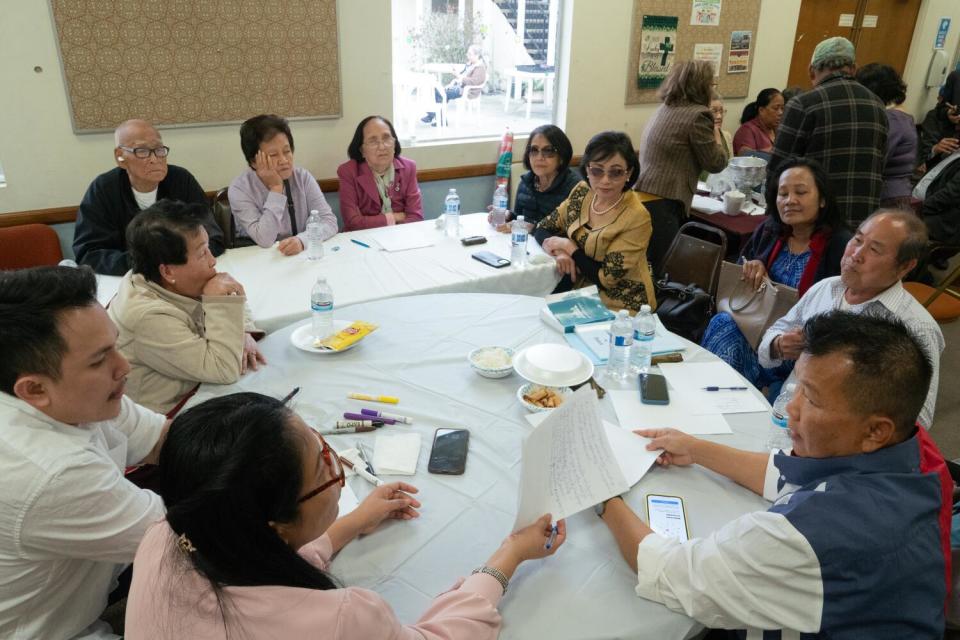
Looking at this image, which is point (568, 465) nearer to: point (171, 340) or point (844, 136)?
point (171, 340)

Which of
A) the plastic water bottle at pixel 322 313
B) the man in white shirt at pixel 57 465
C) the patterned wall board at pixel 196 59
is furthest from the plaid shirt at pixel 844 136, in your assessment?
the man in white shirt at pixel 57 465

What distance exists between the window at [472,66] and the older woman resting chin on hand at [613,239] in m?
1.92

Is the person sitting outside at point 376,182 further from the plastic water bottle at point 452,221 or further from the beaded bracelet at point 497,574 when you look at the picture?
the beaded bracelet at point 497,574

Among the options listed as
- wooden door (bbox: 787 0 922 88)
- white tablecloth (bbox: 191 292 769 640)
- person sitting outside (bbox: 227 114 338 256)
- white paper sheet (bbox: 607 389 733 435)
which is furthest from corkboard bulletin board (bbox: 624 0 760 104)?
white paper sheet (bbox: 607 389 733 435)

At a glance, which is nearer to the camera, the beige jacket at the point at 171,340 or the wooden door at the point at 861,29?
the beige jacket at the point at 171,340

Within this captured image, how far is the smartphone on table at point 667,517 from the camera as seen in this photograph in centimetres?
119

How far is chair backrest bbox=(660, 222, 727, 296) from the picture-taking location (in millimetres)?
2642

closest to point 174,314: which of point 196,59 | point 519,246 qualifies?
point 519,246

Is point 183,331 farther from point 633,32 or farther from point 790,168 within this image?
point 633,32

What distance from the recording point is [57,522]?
100 cm

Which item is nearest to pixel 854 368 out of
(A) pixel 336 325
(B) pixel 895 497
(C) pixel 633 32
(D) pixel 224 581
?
(B) pixel 895 497

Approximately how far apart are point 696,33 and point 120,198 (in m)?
4.33

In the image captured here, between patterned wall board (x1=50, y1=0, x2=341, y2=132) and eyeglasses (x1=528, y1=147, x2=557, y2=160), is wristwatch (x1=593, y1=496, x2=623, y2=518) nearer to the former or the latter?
eyeglasses (x1=528, y1=147, x2=557, y2=160)

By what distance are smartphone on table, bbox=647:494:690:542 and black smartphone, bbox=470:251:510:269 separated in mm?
1503
